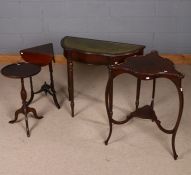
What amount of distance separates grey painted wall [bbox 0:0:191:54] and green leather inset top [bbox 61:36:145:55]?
3.01 ft

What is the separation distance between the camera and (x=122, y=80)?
3.87 meters

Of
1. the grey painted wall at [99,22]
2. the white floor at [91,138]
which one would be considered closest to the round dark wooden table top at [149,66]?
the white floor at [91,138]

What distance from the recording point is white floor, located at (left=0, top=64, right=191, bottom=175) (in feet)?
8.16

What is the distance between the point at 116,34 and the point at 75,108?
4.30 feet

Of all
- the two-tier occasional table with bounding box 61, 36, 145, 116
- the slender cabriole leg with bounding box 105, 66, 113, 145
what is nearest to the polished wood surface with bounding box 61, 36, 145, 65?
the two-tier occasional table with bounding box 61, 36, 145, 116

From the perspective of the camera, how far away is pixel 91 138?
111 inches

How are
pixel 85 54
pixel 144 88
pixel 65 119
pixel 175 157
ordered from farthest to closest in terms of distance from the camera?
pixel 144 88, pixel 65 119, pixel 85 54, pixel 175 157

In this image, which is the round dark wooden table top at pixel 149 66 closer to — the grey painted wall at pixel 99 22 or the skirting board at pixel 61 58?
the grey painted wall at pixel 99 22

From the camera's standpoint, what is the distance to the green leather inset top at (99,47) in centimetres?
288

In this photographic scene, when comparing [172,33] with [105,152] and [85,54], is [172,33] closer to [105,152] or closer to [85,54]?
[85,54]

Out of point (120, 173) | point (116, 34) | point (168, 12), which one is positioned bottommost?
point (120, 173)

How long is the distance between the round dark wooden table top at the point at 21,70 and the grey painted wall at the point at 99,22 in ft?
4.40

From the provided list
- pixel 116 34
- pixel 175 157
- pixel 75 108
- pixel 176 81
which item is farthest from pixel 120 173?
pixel 116 34

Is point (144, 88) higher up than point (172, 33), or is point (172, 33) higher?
point (172, 33)
